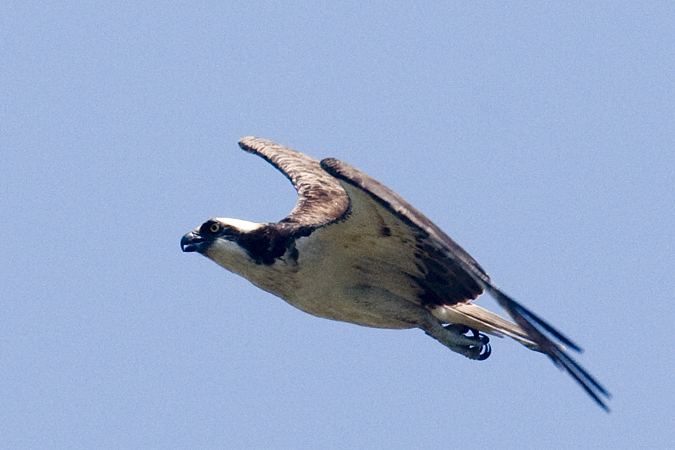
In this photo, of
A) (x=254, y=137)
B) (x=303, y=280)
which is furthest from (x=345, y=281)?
(x=254, y=137)

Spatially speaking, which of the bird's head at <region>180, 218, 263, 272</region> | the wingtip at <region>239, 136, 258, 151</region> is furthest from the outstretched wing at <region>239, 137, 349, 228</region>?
the bird's head at <region>180, 218, 263, 272</region>

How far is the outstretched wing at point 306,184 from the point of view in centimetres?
1352

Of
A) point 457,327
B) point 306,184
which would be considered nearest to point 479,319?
point 457,327

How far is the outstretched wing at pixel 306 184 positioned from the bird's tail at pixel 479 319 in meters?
1.58

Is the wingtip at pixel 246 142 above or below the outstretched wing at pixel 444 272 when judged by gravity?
above

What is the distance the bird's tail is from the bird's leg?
3.7 inches

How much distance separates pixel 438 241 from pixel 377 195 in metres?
0.70

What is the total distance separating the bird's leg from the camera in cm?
A: 1295

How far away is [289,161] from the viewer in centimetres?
1611

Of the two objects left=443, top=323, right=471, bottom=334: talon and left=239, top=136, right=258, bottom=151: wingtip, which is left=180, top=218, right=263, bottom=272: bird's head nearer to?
left=443, top=323, right=471, bottom=334: talon

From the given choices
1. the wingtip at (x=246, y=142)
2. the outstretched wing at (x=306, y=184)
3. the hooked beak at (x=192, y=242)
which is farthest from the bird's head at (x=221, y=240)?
the wingtip at (x=246, y=142)

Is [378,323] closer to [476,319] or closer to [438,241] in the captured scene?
[476,319]

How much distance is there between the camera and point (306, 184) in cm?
1495

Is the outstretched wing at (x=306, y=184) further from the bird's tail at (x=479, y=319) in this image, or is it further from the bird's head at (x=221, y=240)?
the bird's tail at (x=479, y=319)
